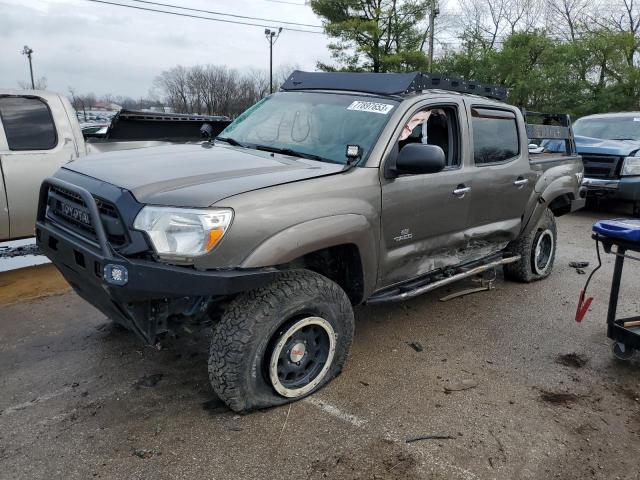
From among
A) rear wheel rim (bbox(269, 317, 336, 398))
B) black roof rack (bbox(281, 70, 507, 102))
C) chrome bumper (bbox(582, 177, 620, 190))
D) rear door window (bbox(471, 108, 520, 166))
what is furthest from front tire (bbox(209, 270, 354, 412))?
chrome bumper (bbox(582, 177, 620, 190))

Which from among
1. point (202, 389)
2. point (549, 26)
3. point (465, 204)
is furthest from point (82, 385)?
point (549, 26)

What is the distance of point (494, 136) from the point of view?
14.9ft

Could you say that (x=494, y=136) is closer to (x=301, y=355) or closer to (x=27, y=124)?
(x=301, y=355)

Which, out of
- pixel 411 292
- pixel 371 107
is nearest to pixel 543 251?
pixel 411 292

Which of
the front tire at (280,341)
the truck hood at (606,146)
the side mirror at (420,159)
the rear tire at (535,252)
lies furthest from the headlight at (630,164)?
the front tire at (280,341)

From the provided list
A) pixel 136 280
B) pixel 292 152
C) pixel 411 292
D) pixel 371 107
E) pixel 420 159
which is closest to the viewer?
pixel 136 280

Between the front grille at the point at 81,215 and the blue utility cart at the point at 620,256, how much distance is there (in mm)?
2977

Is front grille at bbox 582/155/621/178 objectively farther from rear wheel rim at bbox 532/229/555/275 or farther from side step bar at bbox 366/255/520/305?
side step bar at bbox 366/255/520/305

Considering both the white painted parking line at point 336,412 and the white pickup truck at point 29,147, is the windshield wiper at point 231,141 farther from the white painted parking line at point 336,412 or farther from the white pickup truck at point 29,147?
the white painted parking line at point 336,412

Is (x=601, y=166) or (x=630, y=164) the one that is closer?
(x=630, y=164)

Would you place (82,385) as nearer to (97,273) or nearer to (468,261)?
(97,273)

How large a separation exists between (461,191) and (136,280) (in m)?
2.50

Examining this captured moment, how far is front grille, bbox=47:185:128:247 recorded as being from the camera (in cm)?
271

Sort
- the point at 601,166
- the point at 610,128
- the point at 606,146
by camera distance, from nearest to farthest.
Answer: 1. the point at 601,166
2. the point at 606,146
3. the point at 610,128
